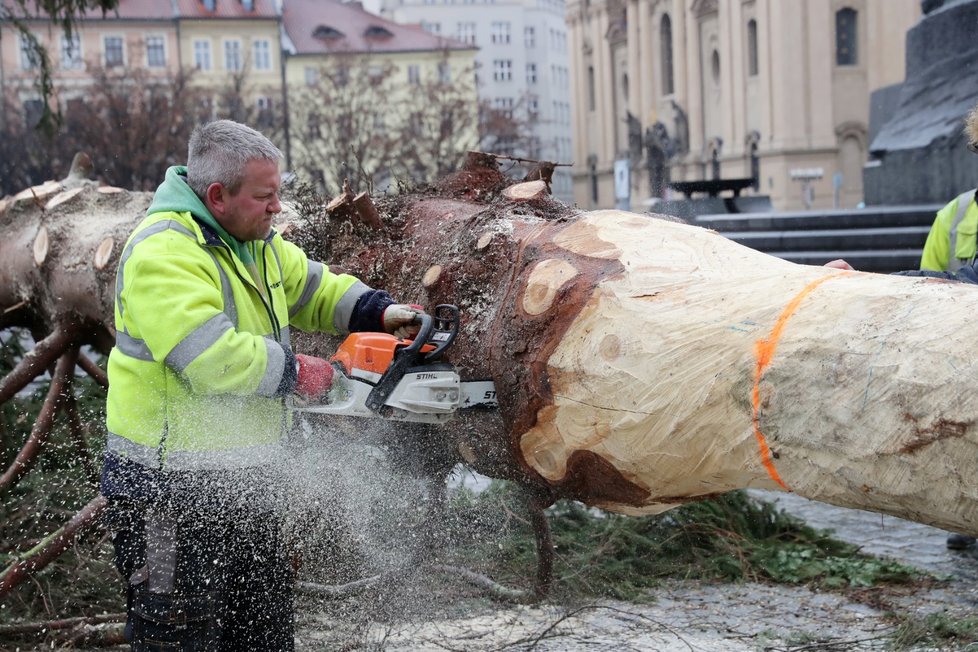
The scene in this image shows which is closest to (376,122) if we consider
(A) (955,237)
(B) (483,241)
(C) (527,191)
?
(A) (955,237)

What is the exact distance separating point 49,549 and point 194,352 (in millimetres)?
1941

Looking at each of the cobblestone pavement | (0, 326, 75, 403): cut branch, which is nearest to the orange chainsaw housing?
the cobblestone pavement

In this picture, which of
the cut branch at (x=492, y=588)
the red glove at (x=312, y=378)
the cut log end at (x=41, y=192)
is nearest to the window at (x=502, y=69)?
the cut log end at (x=41, y=192)

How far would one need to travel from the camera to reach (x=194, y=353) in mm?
2758

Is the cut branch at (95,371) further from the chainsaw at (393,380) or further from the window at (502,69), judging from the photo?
the window at (502,69)

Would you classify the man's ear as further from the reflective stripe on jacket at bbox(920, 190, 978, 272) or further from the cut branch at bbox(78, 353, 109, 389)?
the reflective stripe on jacket at bbox(920, 190, 978, 272)

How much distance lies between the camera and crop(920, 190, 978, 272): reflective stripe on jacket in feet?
15.9

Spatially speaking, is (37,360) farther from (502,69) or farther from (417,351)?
(502,69)

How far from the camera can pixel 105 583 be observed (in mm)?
4574

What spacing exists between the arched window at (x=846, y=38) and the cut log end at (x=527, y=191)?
50.1 meters

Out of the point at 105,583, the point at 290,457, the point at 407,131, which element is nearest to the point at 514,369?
the point at 290,457

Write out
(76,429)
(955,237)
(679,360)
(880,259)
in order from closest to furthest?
(679,360), (955,237), (76,429), (880,259)

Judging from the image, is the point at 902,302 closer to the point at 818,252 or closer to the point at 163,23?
the point at 818,252

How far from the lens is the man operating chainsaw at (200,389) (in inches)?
111
